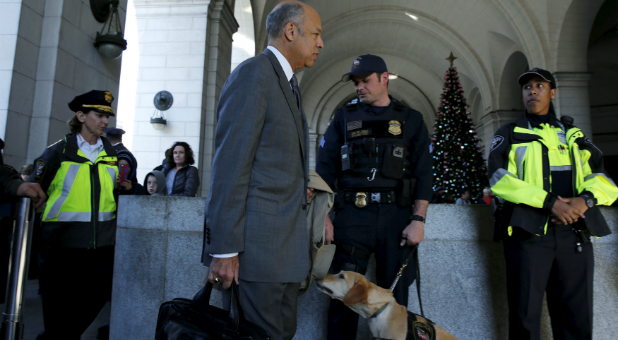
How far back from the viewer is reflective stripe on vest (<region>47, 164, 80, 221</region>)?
273 cm

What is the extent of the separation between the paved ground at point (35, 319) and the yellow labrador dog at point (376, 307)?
2604mm

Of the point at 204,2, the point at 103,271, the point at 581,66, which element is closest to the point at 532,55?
the point at 581,66

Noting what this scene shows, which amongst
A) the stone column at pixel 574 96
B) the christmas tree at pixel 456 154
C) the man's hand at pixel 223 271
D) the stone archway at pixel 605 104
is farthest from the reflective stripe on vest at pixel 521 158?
the stone archway at pixel 605 104

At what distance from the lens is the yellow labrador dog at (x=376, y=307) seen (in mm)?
2113

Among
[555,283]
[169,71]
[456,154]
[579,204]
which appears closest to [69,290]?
[555,283]

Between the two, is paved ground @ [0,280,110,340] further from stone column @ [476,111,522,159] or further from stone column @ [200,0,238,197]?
stone column @ [476,111,522,159]

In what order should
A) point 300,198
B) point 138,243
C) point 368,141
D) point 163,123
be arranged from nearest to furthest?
point 300,198 < point 368,141 < point 138,243 < point 163,123

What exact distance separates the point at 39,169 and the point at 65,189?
0.21 metres

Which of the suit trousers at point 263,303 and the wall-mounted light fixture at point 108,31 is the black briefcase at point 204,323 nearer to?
the suit trousers at point 263,303

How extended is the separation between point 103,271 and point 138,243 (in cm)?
33

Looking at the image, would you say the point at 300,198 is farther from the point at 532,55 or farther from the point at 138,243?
the point at 532,55

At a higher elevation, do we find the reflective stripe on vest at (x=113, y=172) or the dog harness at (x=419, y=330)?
the reflective stripe on vest at (x=113, y=172)

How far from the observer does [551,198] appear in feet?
7.73

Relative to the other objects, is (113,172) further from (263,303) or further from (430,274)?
(430,274)
